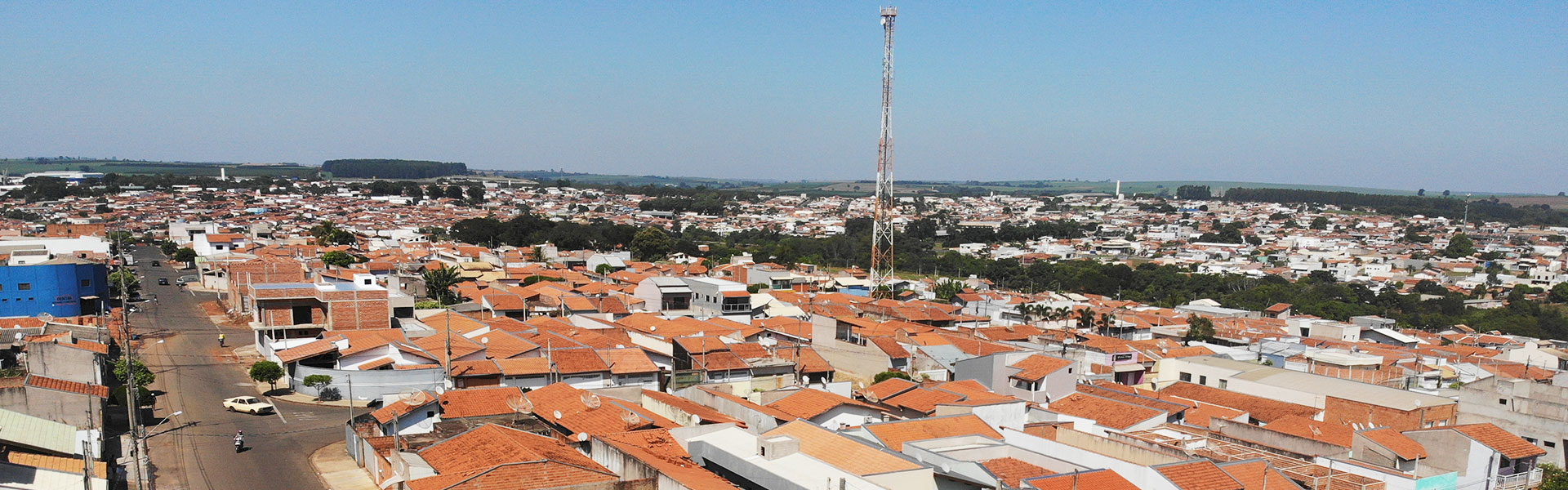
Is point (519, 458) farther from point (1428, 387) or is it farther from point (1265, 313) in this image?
point (1265, 313)

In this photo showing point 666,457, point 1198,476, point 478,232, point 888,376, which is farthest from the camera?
point 478,232

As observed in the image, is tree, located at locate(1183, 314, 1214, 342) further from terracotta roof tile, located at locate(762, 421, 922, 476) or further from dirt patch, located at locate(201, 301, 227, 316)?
dirt patch, located at locate(201, 301, 227, 316)

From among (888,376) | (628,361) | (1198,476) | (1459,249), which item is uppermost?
(1198,476)

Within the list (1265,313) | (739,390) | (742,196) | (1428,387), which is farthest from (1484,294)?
(742,196)

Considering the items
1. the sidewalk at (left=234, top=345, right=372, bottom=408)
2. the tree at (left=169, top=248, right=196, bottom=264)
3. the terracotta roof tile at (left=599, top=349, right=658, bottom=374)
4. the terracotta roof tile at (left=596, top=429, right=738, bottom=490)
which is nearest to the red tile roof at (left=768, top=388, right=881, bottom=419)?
the terracotta roof tile at (left=596, top=429, right=738, bottom=490)

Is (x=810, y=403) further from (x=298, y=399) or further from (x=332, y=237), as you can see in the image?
(x=332, y=237)

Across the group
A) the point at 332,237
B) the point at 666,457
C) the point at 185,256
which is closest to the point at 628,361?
the point at 666,457
